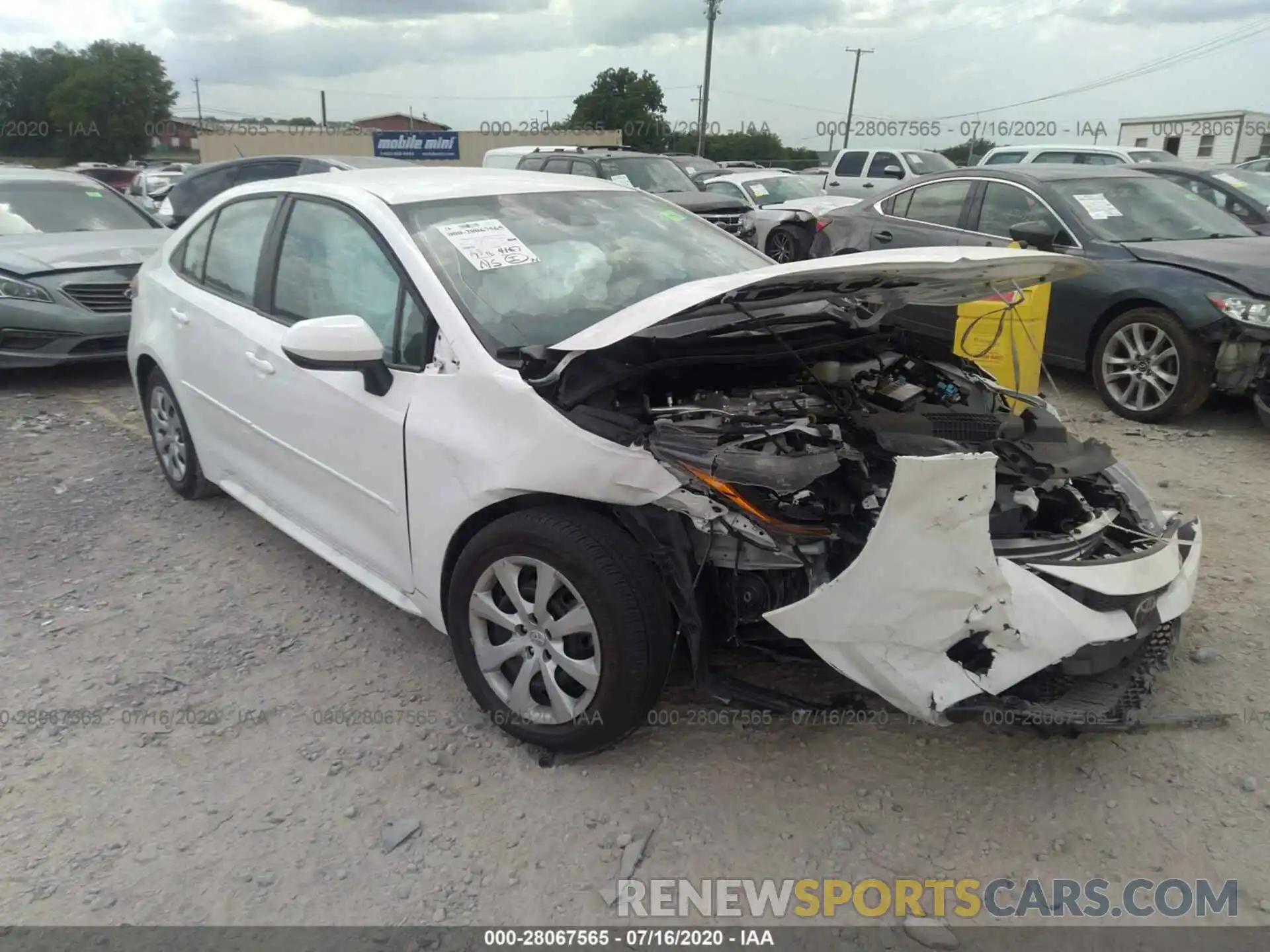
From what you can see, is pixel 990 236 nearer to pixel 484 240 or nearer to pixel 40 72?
pixel 484 240

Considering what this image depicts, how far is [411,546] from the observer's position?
115 inches

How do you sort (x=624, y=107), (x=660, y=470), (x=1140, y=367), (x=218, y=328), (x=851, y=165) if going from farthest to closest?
(x=624, y=107)
(x=851, y=165)
(x=1140, y=367)
(x=218, y=328)
(x=660, y=470)

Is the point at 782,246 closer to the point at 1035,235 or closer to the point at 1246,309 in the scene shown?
the point at 1035,235

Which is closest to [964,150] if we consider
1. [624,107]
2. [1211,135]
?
[1211,135]

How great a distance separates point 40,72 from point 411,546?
7496 cm

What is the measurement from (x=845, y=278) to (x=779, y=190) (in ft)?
41.6

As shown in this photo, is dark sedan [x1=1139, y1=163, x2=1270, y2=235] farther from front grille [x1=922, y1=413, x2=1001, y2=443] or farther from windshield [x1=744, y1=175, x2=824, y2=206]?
front grille [x1=922, y1=413, x2=1001, y2=443]

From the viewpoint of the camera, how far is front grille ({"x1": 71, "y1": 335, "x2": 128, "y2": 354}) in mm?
6801

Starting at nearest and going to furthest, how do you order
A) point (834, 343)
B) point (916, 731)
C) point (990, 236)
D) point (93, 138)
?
point (916, 731) < point (834, 343) < point (990, 236) < point (93, 138)

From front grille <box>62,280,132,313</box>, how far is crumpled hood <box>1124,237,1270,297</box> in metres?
7.03

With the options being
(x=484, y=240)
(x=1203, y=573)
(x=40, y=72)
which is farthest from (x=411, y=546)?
(x=40, y=72)

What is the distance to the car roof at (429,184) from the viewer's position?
3.28m

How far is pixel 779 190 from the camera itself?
566 inches

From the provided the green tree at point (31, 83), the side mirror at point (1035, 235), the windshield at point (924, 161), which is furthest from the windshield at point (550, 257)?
the green tree at point (31, 83)
